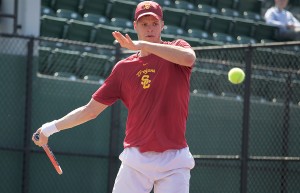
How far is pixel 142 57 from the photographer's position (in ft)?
16.4

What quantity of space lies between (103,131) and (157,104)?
4.93 m

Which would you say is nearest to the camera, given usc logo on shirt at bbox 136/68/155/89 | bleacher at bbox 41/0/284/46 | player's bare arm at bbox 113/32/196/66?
player's bare arm at bbox 113/32/196/66

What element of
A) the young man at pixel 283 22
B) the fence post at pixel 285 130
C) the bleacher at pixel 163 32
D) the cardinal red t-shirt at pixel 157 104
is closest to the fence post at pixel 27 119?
the bleacher at pixel 163 32

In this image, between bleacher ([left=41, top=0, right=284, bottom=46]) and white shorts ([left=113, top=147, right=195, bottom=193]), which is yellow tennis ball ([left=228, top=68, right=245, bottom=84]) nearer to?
bleacher ([left=41, top=0, right=284, bottom=46])

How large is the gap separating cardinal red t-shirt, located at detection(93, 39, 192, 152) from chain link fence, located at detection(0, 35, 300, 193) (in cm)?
412

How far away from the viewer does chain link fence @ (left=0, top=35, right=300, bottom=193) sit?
30.4 ft

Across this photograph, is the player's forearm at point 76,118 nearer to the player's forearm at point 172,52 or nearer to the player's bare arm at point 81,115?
the player's bare arm at point 81,115

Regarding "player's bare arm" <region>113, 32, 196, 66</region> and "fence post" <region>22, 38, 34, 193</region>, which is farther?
"fence post" <region>22, 38, 34, 193</region>

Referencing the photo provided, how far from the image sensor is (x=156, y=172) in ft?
15.7

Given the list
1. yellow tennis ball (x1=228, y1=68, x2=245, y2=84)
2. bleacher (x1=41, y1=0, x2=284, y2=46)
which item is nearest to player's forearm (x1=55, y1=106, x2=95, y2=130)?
yellow tennis ball (x1=228, y1=68, x2=245, y2=84)

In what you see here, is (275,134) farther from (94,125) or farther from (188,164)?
(188,164)

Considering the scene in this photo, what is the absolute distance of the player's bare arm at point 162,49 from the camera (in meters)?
4.45

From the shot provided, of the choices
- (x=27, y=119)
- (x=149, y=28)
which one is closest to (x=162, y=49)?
(x=149, y=28)

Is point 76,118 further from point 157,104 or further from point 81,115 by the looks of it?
point 157,104
